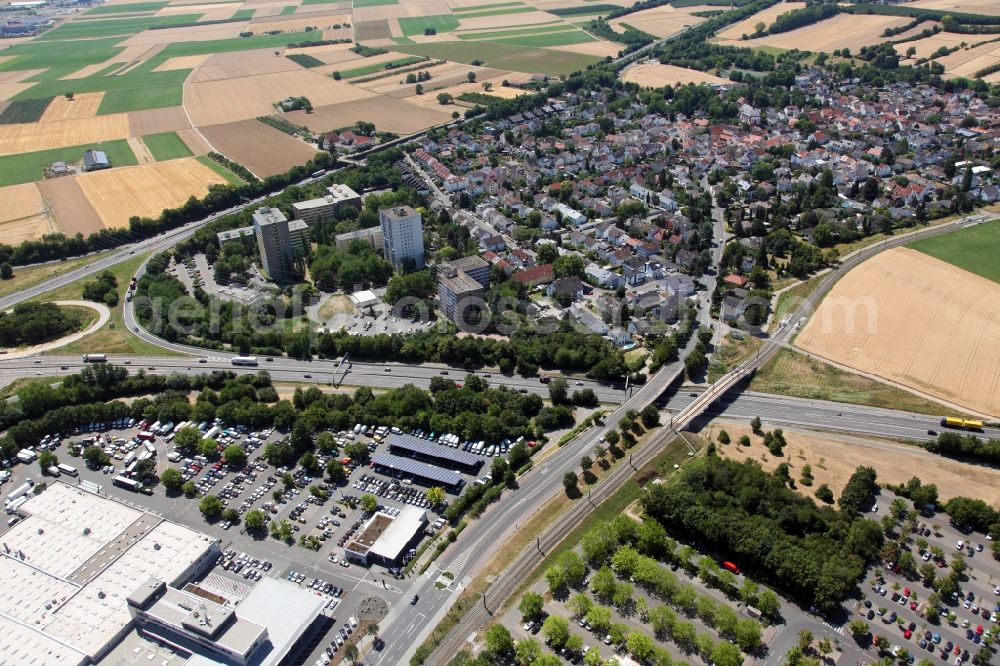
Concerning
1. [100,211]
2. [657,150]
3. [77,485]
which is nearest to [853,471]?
[77,485]

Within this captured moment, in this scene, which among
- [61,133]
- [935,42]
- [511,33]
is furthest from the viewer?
[511,33]

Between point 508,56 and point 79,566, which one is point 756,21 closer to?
point 508,56

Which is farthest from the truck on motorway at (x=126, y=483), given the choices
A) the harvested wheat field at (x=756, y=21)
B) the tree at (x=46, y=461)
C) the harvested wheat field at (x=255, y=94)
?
the harvested wheat field at (x=756, y=21)

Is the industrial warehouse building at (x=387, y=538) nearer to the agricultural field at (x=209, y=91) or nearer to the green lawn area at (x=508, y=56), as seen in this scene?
the agricultural field at (x=209, y=91)

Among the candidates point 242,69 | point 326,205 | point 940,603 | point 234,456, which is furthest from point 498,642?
point 242,69

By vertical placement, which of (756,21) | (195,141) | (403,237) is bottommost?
(403,237)

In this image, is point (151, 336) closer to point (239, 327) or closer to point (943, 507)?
point (239, 327)

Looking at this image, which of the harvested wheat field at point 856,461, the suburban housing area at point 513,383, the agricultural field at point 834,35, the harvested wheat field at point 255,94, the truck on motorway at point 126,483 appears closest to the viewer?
the suburban housing area at point 513,383
